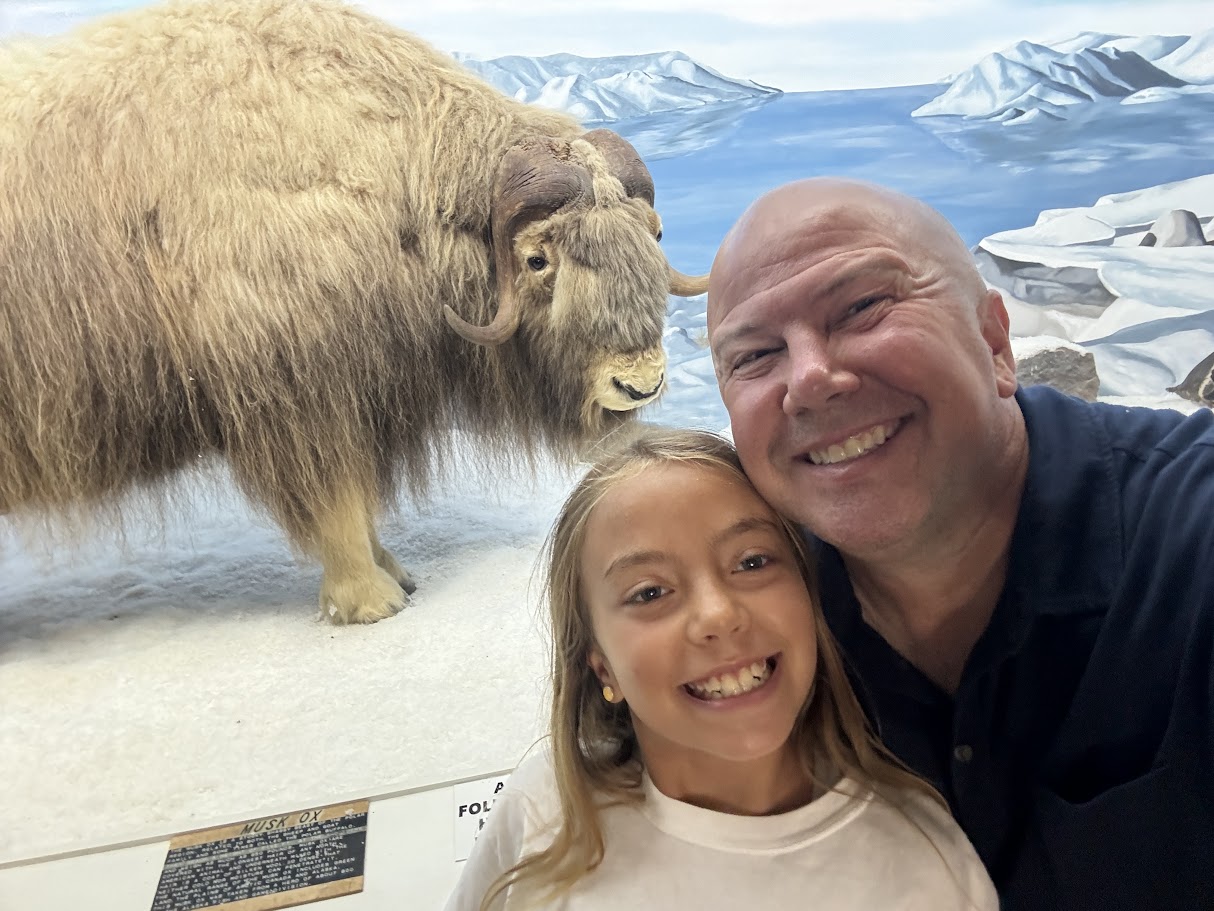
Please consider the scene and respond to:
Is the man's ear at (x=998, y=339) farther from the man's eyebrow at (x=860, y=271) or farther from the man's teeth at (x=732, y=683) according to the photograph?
the man's teeth at (x=732, y=683)

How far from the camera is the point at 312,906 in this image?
125 centimetres

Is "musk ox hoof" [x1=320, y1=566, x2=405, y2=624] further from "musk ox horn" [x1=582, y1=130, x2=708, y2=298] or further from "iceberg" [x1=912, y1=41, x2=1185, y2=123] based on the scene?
"iceberg" [x1=912, y1=41, x2=1185, y2=123]

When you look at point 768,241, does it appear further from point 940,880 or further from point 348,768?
point 348,768

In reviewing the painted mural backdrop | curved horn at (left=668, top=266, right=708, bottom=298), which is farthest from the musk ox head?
the painted mural backdrop

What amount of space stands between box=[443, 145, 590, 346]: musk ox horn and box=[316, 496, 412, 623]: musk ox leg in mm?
537

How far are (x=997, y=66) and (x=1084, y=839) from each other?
264 centimetres

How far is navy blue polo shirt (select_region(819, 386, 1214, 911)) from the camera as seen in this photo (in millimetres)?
Answer: 900

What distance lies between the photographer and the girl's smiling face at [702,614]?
90 cm

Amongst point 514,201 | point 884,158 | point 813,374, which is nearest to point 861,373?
point 813,374

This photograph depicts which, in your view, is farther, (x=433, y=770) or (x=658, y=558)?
(x=433, y=770)

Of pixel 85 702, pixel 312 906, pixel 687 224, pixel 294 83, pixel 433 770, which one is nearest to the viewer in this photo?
pixel 312 906

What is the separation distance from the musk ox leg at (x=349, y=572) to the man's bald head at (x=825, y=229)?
1.34 m

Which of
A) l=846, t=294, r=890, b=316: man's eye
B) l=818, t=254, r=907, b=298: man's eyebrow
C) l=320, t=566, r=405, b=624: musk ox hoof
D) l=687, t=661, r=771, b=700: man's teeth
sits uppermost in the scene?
l=818, t=254, r=907, b=298: man's eyebrow

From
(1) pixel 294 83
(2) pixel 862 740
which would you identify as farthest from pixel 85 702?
(2) pixel 862 740
